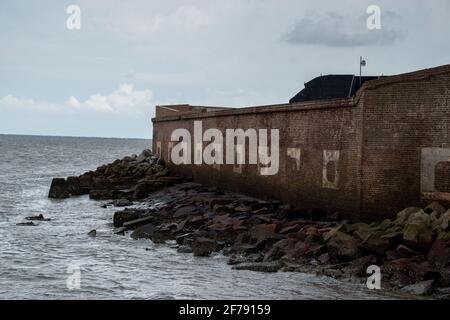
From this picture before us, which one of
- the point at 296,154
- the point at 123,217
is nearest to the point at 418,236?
the point at 296,154

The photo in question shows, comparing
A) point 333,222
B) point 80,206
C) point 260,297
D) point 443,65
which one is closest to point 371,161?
point 333,222

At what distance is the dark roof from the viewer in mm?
29688

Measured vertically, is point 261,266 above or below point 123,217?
below

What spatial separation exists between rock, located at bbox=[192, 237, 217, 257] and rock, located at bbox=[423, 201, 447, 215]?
5.02 meters

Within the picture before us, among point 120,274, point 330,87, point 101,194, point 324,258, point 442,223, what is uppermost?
point 330,87

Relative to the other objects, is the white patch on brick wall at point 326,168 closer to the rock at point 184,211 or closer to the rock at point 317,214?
→ the rock at point 317,214

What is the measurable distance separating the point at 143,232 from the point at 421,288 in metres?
9.22

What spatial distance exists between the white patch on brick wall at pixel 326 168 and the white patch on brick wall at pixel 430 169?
2874 millimetres

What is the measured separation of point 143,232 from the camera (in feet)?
61.1

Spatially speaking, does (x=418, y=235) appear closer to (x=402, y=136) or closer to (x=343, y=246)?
(x=343, y=246)

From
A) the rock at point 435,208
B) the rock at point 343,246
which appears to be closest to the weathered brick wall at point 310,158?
the rock at point 435,208

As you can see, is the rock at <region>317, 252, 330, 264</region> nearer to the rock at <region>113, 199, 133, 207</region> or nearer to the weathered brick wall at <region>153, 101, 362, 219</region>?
the weathered brick wall at <region>153, 101, 362, 219</region>
